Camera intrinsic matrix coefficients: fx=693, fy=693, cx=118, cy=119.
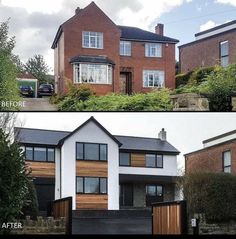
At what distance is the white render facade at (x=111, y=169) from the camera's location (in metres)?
8.48

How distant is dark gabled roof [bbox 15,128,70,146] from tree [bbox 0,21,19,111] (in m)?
Result: 0.43

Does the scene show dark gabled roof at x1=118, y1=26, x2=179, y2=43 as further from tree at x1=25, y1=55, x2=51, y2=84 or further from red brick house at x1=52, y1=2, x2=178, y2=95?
tree at x1=25, y1=55, x2=51, y2=84

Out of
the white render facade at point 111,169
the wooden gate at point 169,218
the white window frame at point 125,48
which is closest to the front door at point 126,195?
the white render facade at point 111,169

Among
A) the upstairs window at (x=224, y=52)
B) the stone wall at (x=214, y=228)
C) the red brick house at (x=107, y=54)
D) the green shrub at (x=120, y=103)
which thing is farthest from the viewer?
the upstairs window at (x=224, y=52)

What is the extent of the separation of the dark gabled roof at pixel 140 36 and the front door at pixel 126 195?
202 centimetres

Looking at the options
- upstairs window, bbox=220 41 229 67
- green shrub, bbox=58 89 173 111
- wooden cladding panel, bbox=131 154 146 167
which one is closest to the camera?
green shrub, bbox=58 89 173 111

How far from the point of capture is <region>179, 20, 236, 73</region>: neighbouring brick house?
30.8 feet

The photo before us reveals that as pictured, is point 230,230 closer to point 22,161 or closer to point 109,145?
point 109,145

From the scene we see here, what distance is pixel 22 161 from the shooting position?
26.8 ft

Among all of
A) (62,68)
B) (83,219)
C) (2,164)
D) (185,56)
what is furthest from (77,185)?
(185,56)

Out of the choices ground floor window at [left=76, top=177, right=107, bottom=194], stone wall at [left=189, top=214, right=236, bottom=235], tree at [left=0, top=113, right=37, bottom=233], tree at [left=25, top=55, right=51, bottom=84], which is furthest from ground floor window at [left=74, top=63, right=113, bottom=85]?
stone wall at [left=189, top=214, right=236, bottom=235]

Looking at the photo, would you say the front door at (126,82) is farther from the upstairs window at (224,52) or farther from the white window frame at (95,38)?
the upstairs window at (224,52)

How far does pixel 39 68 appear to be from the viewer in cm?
881

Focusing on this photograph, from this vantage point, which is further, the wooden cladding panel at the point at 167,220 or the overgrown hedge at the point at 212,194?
the overgrown hedge at the point at 212,194
